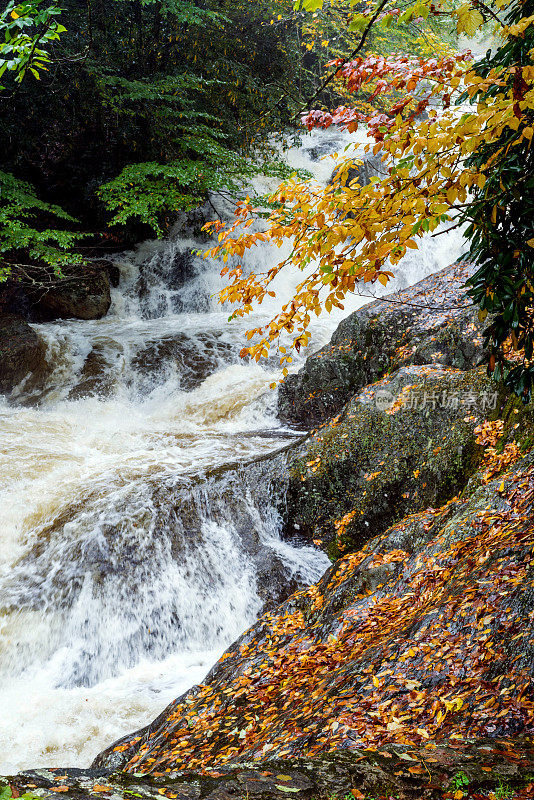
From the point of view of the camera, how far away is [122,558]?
587cm

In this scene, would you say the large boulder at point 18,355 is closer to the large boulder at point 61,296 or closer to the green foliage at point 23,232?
the large boulder at point 61,296

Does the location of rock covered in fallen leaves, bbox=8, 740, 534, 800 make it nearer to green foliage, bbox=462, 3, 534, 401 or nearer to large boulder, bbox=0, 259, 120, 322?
green foliage, bbox=462, 3, 534, 401

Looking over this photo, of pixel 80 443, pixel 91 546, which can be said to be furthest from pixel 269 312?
pixel 91 546

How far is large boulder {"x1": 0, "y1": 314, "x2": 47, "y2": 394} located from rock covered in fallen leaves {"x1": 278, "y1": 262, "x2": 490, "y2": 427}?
599cm

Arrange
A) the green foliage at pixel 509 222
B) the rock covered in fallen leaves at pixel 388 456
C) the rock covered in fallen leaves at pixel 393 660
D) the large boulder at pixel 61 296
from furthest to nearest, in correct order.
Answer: the large boulder at pixel 61 296
the rock covered in fallen leaves at pixel 388 456
the rock covered in fallen leaves at pixel 393 660
the green foliage at pixel 509 222

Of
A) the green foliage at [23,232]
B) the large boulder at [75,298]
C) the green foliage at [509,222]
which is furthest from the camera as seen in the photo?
the large boulder at [75,298]

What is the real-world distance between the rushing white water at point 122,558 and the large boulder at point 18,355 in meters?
0.72

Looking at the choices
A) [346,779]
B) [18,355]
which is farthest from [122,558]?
[18,355]

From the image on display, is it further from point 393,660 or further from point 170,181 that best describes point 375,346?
point 170,181

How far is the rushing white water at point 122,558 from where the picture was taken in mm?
4730

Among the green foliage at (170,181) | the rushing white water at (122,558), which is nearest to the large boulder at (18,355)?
the rushing white water at (122,558)

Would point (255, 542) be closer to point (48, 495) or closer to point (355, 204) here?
point (48, 495)

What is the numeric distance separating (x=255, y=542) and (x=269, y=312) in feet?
29.8

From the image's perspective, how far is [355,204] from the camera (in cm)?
218
